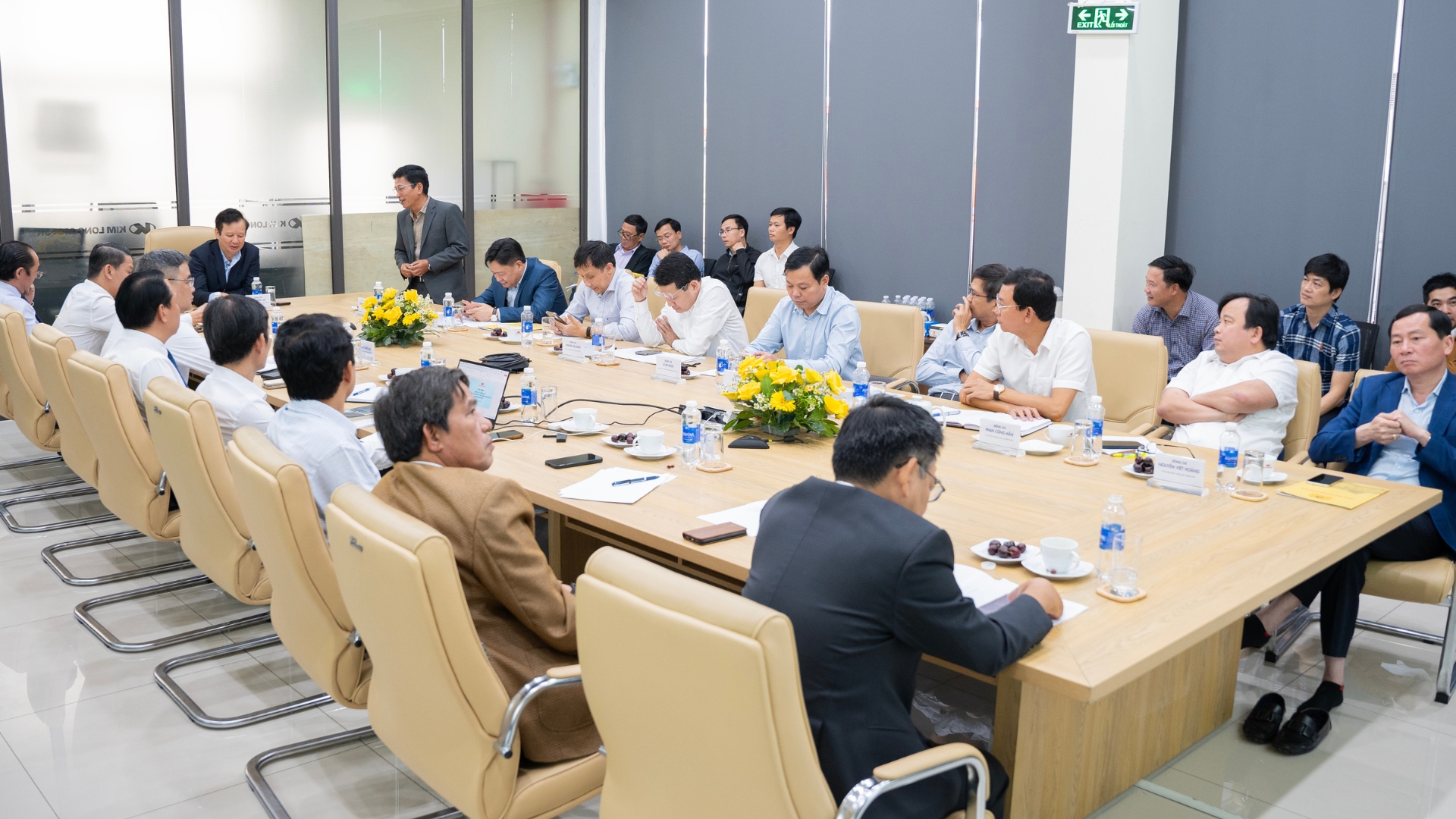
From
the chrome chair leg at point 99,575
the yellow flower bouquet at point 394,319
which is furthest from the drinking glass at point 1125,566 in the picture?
the yellow flower bouquet at point 394,319

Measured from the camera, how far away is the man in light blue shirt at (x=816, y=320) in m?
5.55

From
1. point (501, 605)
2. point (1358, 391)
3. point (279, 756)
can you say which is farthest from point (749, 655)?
point (1358, 391)

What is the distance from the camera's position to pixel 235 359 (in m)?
3.71

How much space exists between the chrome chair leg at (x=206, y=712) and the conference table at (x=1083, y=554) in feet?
2.94

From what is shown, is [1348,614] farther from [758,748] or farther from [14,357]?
[14,357]

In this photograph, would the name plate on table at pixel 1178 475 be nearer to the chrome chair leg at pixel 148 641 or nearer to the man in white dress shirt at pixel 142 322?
the chrome chair leg at pixel 148 641

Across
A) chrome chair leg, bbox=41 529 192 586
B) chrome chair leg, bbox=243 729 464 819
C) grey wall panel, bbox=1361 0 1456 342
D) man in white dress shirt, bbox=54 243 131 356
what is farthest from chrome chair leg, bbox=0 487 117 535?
grey wall panel, bbox=1361 0 1456 342

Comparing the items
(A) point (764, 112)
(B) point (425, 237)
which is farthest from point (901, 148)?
(B) point (425, 237)

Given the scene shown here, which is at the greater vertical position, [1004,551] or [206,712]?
[1004,551]

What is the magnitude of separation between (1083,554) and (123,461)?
312cm

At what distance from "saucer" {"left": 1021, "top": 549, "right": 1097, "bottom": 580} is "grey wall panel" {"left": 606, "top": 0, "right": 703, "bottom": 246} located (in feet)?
24.0

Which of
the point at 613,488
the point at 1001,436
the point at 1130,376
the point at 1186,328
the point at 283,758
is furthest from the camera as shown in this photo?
the point at 1186,328

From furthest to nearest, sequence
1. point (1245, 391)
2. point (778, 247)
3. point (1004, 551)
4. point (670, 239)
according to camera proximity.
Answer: point (670, 239) < point (778, 247) < point (1245, 391) < point (1004, 551)

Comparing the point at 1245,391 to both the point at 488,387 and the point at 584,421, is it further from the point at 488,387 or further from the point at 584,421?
the point at 488,387
